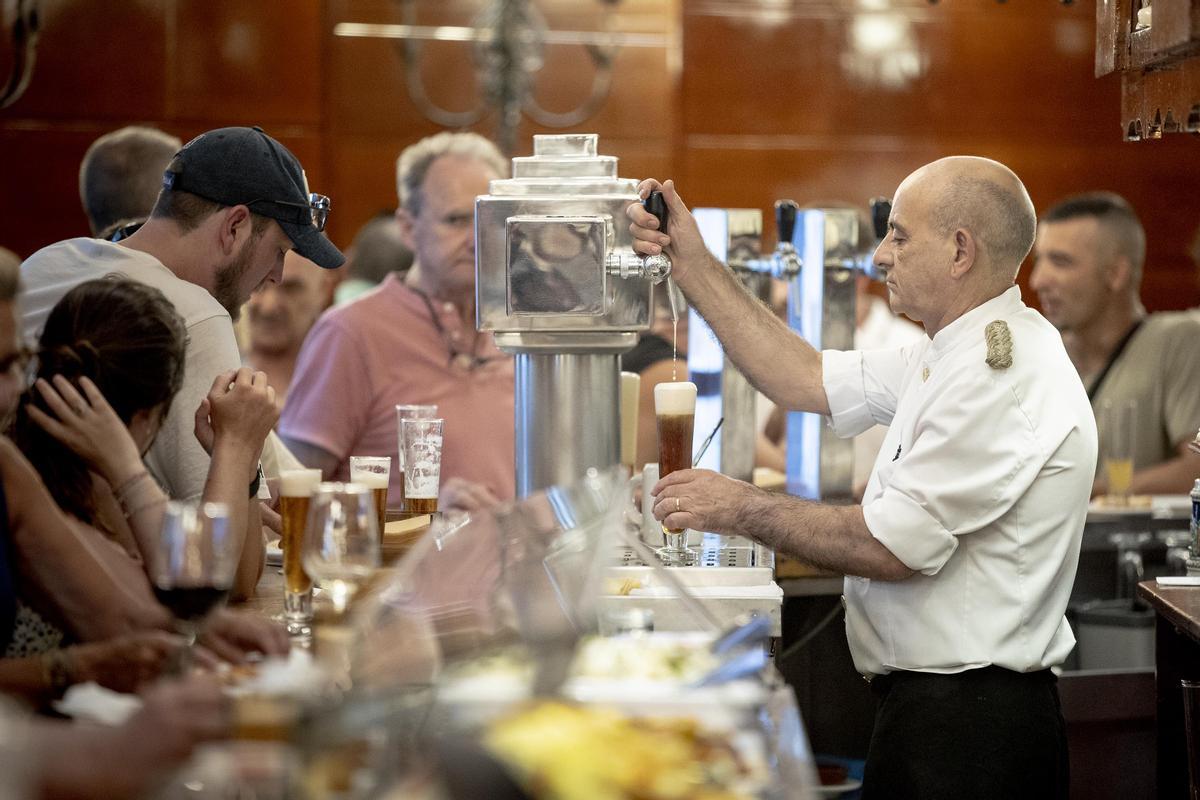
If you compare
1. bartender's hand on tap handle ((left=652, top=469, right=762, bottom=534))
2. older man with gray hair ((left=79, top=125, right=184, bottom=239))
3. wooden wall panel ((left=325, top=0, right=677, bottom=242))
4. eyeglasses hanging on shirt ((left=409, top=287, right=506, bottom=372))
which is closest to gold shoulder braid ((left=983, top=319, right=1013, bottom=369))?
bartender's hand on tap handle ((left=652, top=469, right=762, bottom=534))

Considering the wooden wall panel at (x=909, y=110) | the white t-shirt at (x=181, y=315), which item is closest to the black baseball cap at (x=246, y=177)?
the white t-shirt at (x=181, y=315)

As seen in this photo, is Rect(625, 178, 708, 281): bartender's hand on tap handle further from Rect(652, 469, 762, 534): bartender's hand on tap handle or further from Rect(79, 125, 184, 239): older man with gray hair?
Rect(79, 125, 184, 239): older man with gray hair

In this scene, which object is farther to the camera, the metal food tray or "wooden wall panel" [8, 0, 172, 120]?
"wooden wall panel" [8, 0, 172, 120]

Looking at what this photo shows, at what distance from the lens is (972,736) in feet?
8.23

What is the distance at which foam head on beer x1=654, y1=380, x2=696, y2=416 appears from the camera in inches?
101

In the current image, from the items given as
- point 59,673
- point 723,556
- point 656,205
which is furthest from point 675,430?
point 59,673

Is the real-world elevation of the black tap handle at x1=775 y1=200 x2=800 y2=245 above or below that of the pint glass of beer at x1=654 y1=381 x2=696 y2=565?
above

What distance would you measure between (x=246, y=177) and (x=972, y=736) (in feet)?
5.29

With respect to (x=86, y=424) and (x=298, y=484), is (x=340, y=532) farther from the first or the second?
(x=86, y=424)

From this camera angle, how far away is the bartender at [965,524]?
2.46 meters

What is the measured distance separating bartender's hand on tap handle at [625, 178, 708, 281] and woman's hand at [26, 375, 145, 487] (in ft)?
2.98

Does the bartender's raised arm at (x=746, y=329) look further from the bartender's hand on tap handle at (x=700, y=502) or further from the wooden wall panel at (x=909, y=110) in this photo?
the wooden wall panel at (x=909, y=110)

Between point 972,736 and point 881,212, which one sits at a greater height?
point 881,212

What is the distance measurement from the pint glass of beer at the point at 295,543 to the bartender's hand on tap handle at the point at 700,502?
0.60m
